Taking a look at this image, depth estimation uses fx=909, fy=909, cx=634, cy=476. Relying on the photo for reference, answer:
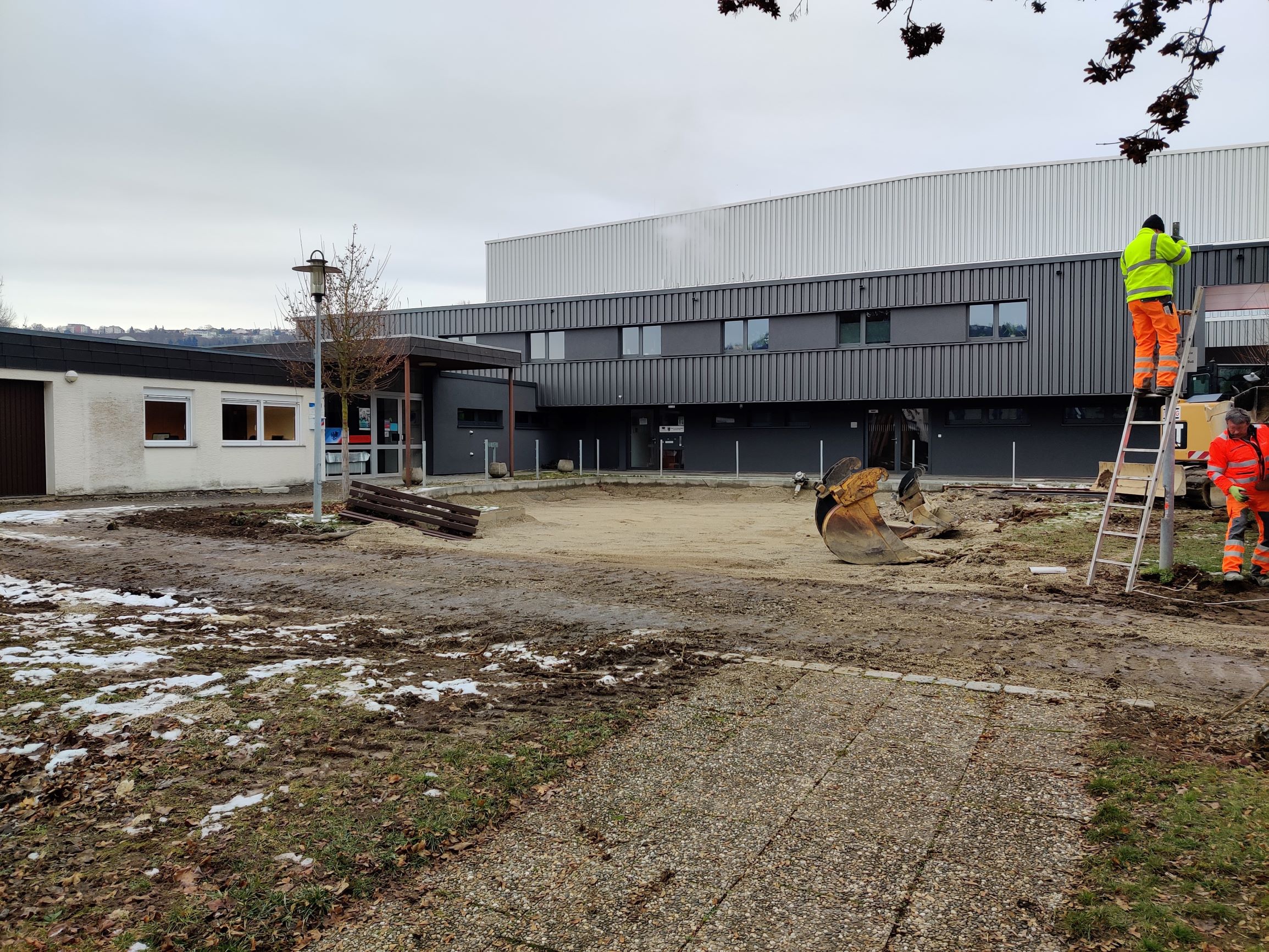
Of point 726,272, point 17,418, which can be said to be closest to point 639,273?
point 726,272

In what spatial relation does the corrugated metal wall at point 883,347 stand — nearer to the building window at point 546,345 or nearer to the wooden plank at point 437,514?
the building window at point 546,345

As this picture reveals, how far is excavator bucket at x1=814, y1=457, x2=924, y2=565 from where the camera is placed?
1227 centimetres

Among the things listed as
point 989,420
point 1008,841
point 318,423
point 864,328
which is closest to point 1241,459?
point 1008,841

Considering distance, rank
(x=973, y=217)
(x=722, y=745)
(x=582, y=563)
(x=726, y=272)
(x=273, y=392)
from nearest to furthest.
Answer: (x=722, y=745), (x=582, y=563), (x=273, y=392), (x=973, y=217), (x=726, y=272)

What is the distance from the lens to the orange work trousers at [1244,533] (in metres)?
9.62

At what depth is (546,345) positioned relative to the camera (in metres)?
37.2

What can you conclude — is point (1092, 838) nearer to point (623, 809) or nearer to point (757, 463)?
point (623, 809)

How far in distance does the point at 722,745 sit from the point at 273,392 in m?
20.9

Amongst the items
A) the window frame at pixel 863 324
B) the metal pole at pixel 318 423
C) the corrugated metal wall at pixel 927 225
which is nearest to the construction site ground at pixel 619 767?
the metal pole at pixel 318 423

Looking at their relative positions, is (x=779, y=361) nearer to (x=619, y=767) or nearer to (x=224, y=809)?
(x=619, y=767)

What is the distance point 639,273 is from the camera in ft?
155

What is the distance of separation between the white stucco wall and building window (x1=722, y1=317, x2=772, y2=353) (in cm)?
1621

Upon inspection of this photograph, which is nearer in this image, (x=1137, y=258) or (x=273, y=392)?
(x=1137, y=258)

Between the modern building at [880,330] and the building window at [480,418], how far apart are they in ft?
0.27
